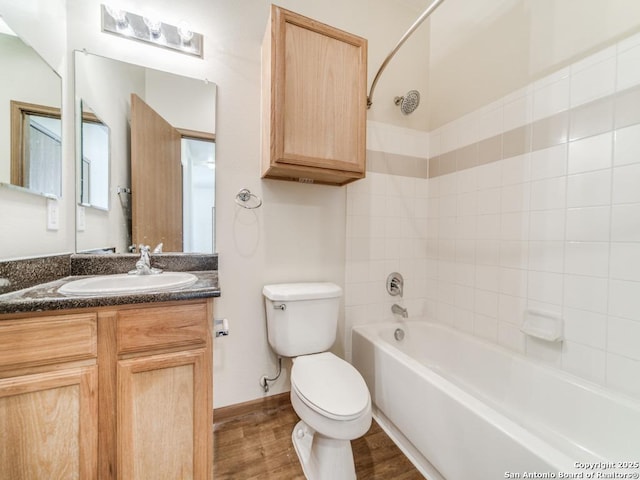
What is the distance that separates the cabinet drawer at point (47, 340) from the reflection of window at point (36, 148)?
578mm

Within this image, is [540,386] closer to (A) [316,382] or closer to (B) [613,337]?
(B) [613,337]

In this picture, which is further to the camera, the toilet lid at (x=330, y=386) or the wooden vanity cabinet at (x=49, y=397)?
the toilet lid at (x=330, y=386)

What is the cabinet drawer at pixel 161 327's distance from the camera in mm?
815

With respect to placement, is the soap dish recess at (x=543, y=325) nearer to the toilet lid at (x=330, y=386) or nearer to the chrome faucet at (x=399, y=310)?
the chrome faucet at (x=399, y=310)

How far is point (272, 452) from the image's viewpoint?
125 cm

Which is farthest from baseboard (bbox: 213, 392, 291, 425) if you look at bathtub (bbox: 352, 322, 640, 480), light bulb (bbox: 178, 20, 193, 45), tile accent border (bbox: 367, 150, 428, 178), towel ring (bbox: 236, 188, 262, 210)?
light bulb (bbox: 178, 20, 193, 45)

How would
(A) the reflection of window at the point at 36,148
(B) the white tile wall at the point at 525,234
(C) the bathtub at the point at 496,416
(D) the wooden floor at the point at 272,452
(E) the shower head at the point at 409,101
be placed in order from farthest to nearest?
(E) the shower head at the point at 409,101, (D) the wooden floor at the point at 272,452, (B) the white tile wall at the point at 525,234, (A) the reflection of window at the point at 36,148, (C) the bathtub at the point at 496,416

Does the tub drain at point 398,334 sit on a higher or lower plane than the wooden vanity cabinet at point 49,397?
lower

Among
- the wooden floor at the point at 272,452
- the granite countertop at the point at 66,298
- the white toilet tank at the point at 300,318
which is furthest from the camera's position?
the white toilet tank at the point at 300,318

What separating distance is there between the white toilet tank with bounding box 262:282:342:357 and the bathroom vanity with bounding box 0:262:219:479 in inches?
20.0

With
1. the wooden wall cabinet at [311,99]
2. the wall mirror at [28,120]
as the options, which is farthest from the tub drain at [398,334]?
the wall mirror at [28,120]

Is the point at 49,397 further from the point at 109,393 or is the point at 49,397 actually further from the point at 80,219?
the point at 80,219

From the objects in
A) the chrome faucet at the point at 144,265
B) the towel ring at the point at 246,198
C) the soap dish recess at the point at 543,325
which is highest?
the towel ring at the point at 246,198

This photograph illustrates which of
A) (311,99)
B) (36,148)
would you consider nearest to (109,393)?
(36,148)
